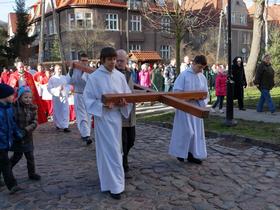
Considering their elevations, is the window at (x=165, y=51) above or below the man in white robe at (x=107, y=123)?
above

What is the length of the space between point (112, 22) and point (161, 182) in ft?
162

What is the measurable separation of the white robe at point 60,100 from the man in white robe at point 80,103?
2.22 meters

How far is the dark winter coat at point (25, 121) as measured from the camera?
257 inches

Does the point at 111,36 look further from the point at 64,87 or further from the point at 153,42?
the point at 64,87

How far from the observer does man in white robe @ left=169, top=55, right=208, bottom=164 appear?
24.4 ft

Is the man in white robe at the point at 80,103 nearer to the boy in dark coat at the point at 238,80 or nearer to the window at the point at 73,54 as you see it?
the boy in dark coat at the point at 238,80

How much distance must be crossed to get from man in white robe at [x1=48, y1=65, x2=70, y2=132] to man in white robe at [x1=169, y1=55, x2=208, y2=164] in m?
5.23

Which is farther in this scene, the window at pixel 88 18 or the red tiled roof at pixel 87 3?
the red tiled roof at pixel 87 3

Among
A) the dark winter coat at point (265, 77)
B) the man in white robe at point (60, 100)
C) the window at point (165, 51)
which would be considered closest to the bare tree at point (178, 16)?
the dark winter coat at point (265, 77)

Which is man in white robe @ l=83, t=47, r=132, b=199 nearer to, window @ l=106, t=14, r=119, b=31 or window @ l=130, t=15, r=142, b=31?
window @ l=106, t=14, r=119, b=31

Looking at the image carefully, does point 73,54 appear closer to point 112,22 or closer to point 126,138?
point 112,22

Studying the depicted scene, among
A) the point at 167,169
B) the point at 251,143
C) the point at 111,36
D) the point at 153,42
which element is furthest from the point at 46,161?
the point at 153,42

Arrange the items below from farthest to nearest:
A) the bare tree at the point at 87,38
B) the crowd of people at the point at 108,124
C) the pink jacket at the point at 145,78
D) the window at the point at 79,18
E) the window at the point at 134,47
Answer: the window at the point at 134,47 → the window at the point at 79,18 → the bare tree at the point at 87,38 → the pink jacket at the point at 145,78 → the crowd of people at the point at 108,124

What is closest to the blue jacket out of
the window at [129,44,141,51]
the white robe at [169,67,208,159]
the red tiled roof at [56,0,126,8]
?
the white robe at [169,67,208,159]
